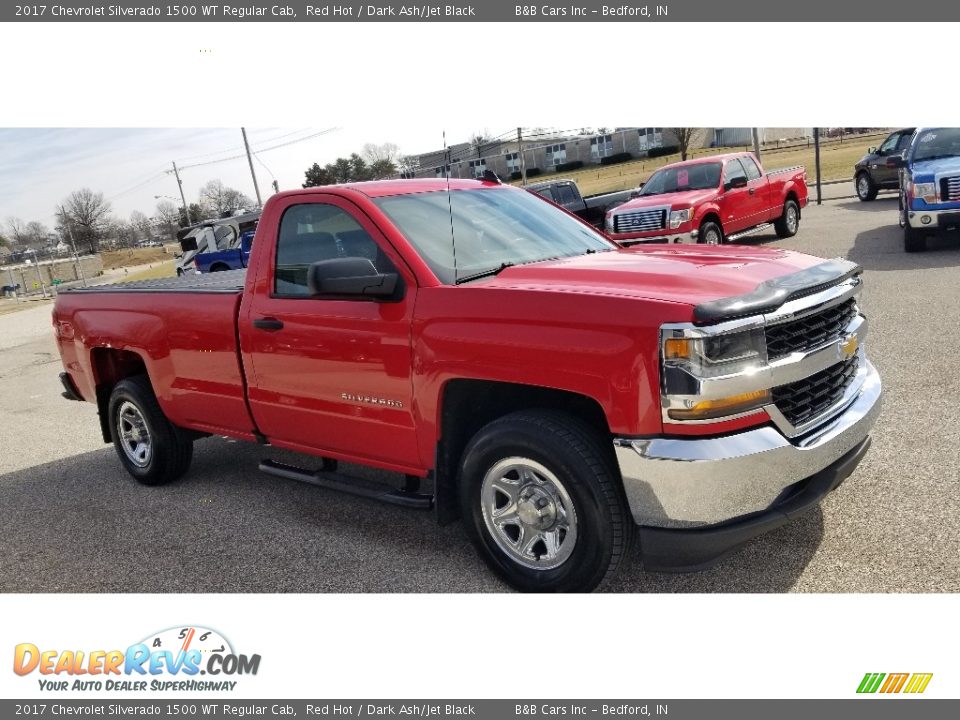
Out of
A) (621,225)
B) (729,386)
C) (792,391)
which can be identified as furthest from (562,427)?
(621,225)

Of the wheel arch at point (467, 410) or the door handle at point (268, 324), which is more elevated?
the door handle at point (268, 324)

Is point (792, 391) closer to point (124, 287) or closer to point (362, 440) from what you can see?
point (362, 440)

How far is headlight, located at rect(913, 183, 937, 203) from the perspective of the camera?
11156 mm

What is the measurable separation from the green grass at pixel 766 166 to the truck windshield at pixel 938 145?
10303 millimetres

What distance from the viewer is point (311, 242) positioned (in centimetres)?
453

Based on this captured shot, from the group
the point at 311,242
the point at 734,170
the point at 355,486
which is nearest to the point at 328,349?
the point at 311,242

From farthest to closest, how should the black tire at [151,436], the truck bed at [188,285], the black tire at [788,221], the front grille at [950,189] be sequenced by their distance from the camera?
1. the black tire at [788,221]
2. the front grille at [950,189]
3. the black tire at [151,436]
4. the truck bed at [188,285]

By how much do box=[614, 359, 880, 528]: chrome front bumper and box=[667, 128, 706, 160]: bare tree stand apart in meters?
31.7

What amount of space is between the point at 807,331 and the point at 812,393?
10.9 inches

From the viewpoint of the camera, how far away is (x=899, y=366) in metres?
6.51

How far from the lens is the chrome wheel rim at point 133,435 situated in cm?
594

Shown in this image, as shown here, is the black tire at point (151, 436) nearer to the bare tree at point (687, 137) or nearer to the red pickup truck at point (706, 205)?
the red pickup truck at point (706, 205)

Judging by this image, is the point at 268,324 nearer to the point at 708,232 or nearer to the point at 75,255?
the point at 708,232

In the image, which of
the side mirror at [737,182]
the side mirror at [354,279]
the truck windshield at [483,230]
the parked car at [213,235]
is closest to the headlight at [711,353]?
the truck windshield at [483,230]
